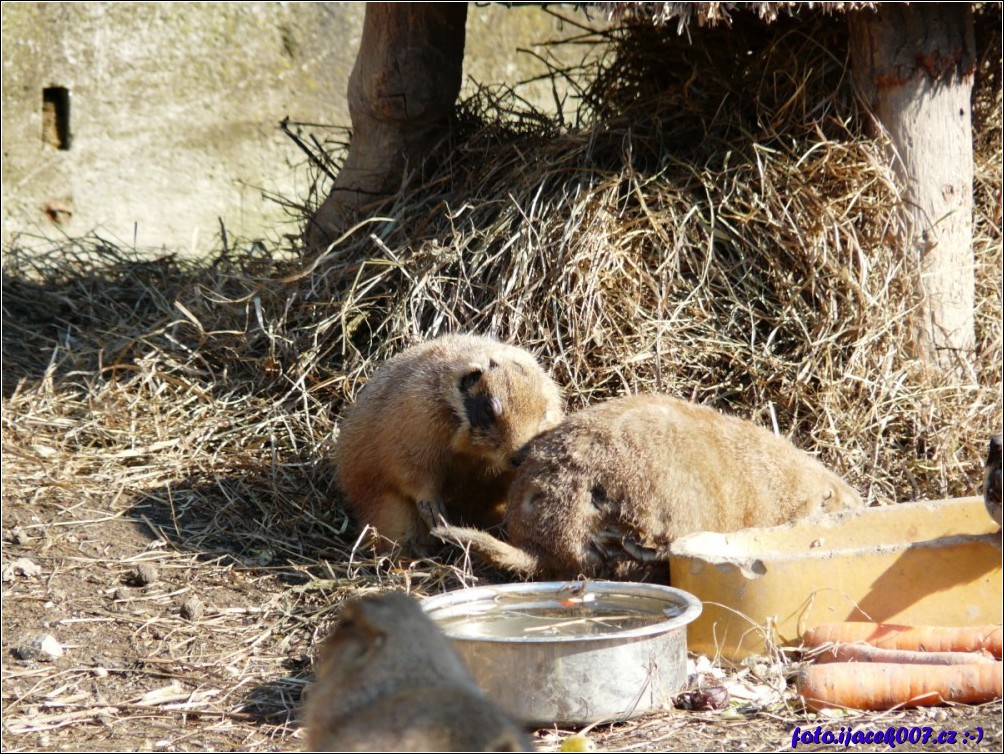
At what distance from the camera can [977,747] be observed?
3787 millimetres

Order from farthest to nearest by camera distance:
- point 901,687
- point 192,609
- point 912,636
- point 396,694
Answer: point 192,609
point 912,636
point 901,687
point 396,694

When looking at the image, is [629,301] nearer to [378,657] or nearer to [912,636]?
[912,636]

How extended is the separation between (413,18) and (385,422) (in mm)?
2811

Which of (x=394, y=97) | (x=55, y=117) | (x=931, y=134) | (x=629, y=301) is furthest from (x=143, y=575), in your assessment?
(x=55, y=117)

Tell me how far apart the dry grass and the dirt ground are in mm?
23

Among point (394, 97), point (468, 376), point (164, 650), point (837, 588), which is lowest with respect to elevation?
point (164, 650)

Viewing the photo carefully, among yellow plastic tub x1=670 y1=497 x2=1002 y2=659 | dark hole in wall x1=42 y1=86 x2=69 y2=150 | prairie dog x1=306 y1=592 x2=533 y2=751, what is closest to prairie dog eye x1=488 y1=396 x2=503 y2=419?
yellow plastic tub x1=670 y1=497 x2=1002 y2=659

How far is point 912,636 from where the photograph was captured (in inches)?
176

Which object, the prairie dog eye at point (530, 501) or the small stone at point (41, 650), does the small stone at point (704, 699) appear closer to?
the prairie dog eye at point (530, 501)

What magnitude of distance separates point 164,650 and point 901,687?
104 inches

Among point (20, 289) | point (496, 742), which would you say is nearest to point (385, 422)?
point (496, 742)

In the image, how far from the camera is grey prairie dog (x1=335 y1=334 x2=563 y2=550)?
5719 mm

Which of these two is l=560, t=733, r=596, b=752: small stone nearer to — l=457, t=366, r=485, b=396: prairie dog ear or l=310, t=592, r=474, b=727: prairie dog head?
l=310, t=592, r=474, b=727: prairie dog head

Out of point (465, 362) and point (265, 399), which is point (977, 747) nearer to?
point (465, 362)
